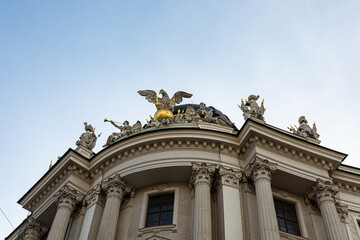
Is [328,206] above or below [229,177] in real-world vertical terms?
below

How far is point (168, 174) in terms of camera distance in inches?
843

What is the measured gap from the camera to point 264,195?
1864 cm

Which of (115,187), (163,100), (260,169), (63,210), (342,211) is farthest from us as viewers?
(163,100)

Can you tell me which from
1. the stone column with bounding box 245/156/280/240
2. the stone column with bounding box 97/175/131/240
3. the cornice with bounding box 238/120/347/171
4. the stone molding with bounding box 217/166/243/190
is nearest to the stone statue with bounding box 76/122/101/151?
the stone column with bounding box 97/175/131/240

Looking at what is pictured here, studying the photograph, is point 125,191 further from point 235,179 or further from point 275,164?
point 275,164

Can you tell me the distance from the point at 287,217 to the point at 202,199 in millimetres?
4602

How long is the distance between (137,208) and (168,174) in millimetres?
2294

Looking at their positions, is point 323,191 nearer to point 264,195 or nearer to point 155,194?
point 264,195

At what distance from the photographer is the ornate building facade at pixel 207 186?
19297mm

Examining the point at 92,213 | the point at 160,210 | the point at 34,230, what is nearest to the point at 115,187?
the point at 92,213

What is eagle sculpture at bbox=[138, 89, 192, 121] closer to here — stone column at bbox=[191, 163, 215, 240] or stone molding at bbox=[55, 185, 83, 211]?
stone column at bbox=[191, 163, 215, 240]

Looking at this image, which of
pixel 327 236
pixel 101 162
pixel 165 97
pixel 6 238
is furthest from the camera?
pixel 6 238

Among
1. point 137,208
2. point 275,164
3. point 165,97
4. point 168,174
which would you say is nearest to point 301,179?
point 275,164

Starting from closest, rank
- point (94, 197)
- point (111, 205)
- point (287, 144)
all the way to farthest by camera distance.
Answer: point (111, 205), point (287, 144), point (94, 197)
